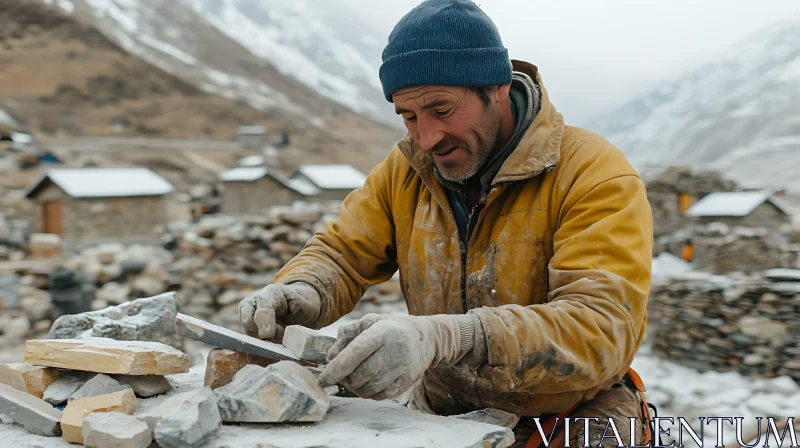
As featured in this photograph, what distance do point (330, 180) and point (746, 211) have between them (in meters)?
16.5

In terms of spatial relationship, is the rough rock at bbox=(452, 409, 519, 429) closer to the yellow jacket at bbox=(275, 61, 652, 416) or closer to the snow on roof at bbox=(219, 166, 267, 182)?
the yellow jacket at bbox=(275, 61, 652, 416)

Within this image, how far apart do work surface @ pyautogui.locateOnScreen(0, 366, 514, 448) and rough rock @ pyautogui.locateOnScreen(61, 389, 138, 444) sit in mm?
45

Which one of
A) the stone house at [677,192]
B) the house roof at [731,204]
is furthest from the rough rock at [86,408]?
the stone house at [677,192]

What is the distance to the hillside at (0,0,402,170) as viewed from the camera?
154ft

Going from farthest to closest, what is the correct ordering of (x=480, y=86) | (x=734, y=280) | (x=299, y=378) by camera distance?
(x=734, y=280) → (x=480, y=86) → (x=299, y=378)

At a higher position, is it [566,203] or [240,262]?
[566,203]

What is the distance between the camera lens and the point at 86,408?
168cm

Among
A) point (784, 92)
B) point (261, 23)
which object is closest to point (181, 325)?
point (784, 92)

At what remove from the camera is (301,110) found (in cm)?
6588

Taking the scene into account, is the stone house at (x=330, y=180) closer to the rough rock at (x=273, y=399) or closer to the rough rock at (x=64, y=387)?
the rough rock at (x=64, y=387)

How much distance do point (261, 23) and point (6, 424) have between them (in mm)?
131210

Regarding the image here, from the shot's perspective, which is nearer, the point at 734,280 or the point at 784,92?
the point at 734,280

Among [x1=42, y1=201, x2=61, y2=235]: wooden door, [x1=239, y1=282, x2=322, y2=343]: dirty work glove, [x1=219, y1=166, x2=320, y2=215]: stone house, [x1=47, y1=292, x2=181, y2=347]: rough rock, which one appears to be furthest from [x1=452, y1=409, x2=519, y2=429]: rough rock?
[x1=219, y1=166, x2=320, y2=215]: stone house

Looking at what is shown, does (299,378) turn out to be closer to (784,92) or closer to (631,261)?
(631,261)
